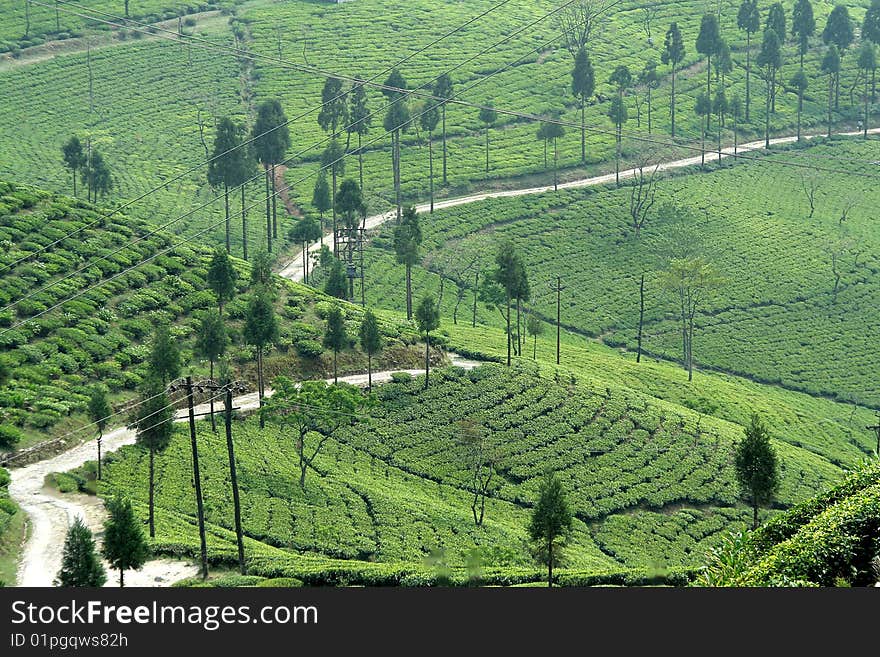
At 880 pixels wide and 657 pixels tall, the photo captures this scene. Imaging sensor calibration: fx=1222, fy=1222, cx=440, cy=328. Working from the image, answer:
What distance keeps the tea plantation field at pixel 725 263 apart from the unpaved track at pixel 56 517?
55117 mm

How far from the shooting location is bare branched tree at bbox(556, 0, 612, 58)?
187250 mm

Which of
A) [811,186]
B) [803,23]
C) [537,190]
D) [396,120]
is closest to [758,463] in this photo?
[537,190]

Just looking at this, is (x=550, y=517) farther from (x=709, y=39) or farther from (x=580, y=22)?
(x=580, y=22)

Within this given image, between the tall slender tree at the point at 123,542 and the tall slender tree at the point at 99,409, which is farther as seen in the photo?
the tall slender tree at the point at 99,409

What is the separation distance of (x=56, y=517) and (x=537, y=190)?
3822 inches

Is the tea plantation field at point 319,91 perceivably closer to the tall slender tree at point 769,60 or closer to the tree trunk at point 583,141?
the tree trunk at point 583,141

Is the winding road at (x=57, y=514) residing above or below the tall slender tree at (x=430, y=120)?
below

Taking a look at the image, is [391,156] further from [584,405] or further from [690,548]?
[690,548]

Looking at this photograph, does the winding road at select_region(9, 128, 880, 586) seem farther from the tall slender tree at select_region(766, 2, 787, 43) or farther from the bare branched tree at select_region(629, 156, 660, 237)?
the tall slender tree at select_region(766, 2, 787, 43)

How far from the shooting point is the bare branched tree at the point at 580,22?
187 m

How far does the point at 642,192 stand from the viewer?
483ft

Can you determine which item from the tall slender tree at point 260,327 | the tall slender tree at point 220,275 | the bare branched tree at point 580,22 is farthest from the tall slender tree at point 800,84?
the tall slender tree at point 260,327

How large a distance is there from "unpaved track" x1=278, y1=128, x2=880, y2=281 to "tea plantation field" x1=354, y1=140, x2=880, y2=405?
2.79 m

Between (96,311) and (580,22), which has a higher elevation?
(580,22)
